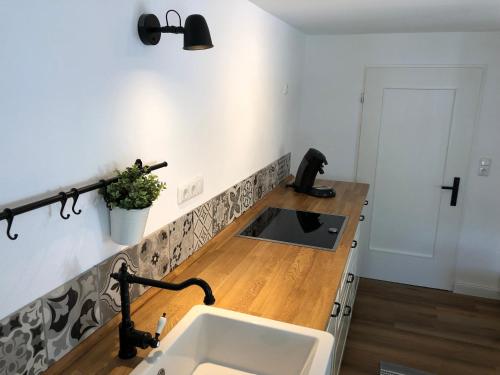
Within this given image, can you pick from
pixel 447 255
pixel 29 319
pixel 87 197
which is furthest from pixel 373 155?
pixel 29 319

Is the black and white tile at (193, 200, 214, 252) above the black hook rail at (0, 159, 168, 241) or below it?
below

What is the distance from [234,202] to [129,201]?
1.12 metres

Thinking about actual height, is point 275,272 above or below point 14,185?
below

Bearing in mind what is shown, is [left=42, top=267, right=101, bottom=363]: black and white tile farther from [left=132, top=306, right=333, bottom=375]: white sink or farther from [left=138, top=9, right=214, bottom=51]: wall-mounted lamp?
[left=138, top=9, right=214, bottom=51]: wall-mounted lamp

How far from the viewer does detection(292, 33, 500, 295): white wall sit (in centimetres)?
327

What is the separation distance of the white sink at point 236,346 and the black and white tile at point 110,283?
213mm

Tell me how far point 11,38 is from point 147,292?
944 millimetres

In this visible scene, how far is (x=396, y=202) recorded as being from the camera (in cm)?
369

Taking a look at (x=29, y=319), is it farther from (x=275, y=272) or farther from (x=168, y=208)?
(x=275, y=272)

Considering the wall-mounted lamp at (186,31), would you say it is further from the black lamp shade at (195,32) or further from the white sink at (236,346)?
the white sink at (236,346)

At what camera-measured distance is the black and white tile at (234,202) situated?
2.25 meters

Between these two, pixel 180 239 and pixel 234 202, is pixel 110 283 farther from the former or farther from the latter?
pixel 234 202

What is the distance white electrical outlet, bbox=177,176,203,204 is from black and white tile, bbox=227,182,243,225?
36 cm

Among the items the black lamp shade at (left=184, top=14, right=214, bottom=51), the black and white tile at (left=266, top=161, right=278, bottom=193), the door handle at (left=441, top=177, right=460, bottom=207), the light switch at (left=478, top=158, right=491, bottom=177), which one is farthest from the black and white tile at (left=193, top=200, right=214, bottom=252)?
the light switch at (left=478, top=158, right=491, bottom=177)
